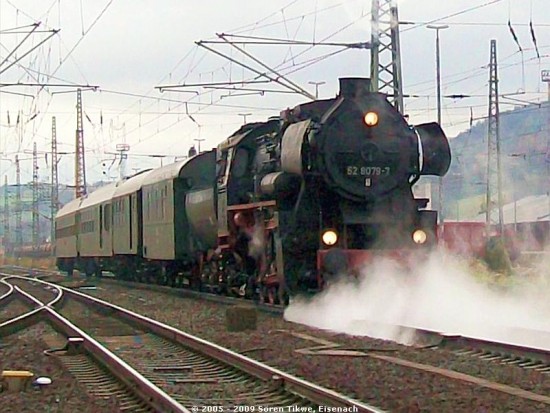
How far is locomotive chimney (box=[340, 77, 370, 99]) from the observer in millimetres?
Answer: 15078

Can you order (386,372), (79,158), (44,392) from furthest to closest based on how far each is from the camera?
(79,158)
(386,372)
(44,392)

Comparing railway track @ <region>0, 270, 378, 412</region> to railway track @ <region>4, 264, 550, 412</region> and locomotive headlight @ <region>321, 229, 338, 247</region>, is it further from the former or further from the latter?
locomotive headlight @ <region>321, 229, 338, 247</region>

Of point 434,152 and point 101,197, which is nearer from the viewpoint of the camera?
point 434,152

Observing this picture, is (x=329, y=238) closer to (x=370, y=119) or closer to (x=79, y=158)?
(x=370, y=119)

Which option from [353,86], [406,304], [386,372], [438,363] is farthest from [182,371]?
[353,86]

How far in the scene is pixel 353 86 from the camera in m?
15.1

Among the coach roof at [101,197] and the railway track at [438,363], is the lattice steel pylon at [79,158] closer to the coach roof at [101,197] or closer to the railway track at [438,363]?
the coach roof at [101,197]

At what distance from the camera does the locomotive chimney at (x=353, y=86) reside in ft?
49.5

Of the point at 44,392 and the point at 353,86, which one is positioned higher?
the point at 353,86

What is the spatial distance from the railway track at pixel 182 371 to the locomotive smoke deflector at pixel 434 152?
4.77 metres

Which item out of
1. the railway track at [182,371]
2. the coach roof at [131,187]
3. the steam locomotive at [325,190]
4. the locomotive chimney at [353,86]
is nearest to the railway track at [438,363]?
the railway track at [182,371]

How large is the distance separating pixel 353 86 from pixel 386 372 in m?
6.96

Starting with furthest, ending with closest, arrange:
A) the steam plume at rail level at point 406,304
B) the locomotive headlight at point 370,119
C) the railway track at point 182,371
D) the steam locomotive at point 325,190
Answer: the locomotive headlight at point 370,119
the steam locomotive at point 325,190
the steam plume at rail level at point 406,304
the railway track at point 182,371

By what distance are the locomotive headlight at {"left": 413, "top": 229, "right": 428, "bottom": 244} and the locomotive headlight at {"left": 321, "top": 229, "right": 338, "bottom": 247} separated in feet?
3.94
